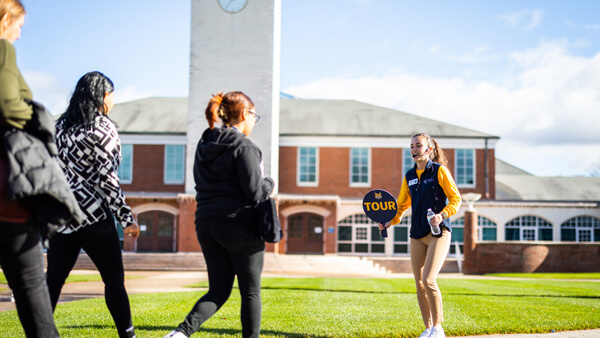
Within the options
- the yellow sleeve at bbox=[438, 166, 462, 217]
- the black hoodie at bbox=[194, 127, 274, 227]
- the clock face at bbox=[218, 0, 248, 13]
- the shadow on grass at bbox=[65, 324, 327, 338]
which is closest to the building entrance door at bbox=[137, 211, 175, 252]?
the clock face at bbox=[218, 0, 248, 13]

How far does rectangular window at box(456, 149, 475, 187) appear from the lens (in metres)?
34.3

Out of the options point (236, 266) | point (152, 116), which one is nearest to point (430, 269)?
point (236, 266)

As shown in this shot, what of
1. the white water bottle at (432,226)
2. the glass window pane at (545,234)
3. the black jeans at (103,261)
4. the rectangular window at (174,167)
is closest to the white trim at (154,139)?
the rectangular window at (174,167)

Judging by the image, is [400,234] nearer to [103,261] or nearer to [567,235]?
[567,235]

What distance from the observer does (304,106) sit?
124 feet

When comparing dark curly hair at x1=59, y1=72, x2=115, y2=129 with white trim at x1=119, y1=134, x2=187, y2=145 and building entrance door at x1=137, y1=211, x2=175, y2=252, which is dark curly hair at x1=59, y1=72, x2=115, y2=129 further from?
white trim at x1=119, y1=134, x2=187, y2=145

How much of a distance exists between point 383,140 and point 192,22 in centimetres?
1253

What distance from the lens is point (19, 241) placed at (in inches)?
124

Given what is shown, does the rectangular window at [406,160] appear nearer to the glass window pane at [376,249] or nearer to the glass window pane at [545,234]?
the glass window pane at [376,249]

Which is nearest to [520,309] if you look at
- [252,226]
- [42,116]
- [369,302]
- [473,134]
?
[369,302]

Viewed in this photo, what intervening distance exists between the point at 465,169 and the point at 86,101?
31747 mm

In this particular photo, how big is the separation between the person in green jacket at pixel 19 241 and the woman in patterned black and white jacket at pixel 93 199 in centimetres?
105

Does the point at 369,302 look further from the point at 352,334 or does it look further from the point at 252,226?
the point at 252,226

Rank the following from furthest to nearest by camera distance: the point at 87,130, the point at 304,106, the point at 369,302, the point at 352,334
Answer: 1. the point at 304,106
2. the point at 369,302
3. the point at 352,334
4. the point at 87,130
